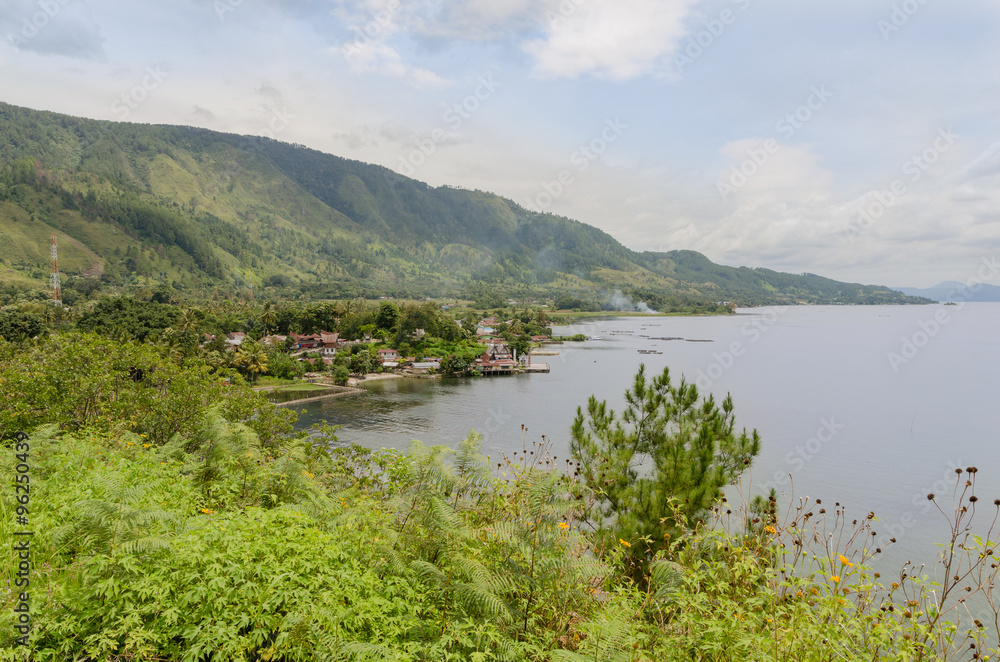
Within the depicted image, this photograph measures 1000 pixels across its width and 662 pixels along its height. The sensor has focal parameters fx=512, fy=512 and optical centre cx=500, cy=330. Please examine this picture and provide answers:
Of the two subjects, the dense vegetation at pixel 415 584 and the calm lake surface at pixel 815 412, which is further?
the calm lake surface at pixel 815 412

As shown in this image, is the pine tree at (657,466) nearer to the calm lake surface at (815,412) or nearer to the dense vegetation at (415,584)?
the dense vegetation at (415,584)

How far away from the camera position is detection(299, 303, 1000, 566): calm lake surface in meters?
21.0

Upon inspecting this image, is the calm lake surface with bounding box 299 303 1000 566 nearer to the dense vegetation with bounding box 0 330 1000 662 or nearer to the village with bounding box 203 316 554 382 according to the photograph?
the dense vegetation with bounding box 0 330 1000 662

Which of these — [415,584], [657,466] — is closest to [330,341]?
[657,466]

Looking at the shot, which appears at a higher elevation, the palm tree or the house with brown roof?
the palm tree

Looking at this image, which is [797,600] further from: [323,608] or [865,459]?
[865,459]

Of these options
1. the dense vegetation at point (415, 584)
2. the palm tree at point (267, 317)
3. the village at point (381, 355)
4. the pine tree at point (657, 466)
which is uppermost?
the dense vegetation at point (415, 584)

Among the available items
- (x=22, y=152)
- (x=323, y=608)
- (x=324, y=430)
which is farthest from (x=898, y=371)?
(x=22, y=152)

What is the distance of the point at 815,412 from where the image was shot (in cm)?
3519

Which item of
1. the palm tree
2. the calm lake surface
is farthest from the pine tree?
the palm tree

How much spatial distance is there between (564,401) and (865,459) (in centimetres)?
2059

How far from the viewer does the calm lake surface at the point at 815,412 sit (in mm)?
21047

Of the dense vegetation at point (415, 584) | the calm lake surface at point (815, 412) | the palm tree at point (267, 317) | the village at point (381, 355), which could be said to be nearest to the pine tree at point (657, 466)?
the dense vegetation at point (415, 584)

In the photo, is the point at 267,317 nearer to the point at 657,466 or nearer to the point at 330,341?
the point at 330,341
